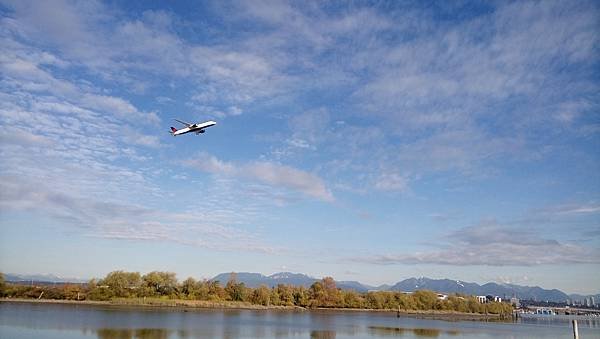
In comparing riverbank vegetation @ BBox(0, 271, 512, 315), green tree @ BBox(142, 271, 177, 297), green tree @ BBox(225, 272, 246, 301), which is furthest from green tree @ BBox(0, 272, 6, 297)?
green tree @ BBox(225, 272, 246, 301)

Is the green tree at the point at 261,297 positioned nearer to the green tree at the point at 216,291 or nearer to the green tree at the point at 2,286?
the green tree at the point at 216,291

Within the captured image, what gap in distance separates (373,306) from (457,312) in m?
37.7

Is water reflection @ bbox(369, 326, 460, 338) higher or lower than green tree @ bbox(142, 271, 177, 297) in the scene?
lower

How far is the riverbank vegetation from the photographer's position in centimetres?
11069

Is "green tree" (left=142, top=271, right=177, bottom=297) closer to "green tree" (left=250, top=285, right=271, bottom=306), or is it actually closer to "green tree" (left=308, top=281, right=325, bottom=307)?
"green tree" (left=250, top=285, right=271, bottom=306)

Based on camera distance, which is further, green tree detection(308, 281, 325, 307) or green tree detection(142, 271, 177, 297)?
green tree detection(308, 281, 325, 307)

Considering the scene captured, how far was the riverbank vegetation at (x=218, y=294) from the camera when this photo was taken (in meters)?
111

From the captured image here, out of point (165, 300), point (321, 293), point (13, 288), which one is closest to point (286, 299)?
point (321, 293)

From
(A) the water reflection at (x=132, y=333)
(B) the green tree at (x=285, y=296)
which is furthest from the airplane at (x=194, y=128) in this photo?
(B) the green tree at (x=285, y=296)

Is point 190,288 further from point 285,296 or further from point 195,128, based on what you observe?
point 195,128

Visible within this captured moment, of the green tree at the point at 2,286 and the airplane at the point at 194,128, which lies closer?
the airplane at the point at 194,128

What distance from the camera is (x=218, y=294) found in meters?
129

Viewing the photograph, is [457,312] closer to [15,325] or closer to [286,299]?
[286,299]

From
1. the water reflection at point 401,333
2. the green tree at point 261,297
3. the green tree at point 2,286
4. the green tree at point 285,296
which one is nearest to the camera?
the water reflection at point 401,333
